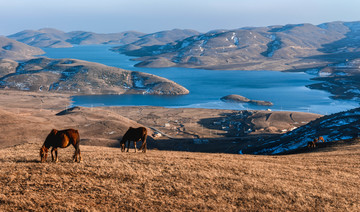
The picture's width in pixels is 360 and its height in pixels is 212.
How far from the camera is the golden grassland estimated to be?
17.6 m

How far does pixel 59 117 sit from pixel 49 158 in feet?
307

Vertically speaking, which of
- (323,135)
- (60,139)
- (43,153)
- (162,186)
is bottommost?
(323,135)

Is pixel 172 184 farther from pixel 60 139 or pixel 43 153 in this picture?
pixel 43 153

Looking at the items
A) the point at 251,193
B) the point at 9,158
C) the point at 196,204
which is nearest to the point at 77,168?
the point at 9,158

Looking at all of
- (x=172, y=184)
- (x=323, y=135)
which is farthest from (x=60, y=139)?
(x=323, y=135)

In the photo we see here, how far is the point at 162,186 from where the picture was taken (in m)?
19.9

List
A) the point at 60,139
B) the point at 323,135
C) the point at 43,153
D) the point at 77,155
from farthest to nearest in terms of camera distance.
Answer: the point at 323,135 < the point at 77,155 < the point at 43,153 < the point at 60,139

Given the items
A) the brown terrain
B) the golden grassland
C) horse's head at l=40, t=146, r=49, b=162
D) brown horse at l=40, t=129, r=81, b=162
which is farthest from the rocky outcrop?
horse's head at l=40, t=146, r=49, b=162

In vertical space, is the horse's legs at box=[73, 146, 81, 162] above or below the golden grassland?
above

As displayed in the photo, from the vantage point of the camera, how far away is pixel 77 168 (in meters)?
21.4

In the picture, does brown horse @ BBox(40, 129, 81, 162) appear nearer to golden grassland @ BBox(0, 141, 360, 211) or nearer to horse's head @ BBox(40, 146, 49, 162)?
horse's head @ BBox(40, 146, 49, 162)

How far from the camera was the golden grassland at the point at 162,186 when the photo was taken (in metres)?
17.6

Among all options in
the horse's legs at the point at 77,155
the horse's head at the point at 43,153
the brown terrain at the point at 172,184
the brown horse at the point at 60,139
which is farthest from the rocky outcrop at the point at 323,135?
the horse's head at the point at 43,153

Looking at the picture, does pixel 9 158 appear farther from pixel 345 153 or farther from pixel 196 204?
pixel 345 153
